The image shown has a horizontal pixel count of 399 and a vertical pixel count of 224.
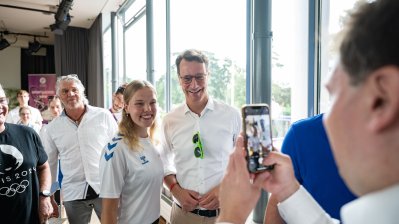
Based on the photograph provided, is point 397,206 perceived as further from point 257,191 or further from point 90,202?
point 90,202

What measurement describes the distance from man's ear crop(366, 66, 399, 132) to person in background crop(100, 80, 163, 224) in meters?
1.32

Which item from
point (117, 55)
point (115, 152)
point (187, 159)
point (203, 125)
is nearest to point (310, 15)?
point (203, 125)

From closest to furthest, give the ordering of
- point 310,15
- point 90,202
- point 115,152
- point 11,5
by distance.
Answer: point 115,152 < point 310,15 < point 90,202 < point 11,5

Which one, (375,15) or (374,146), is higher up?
(375,15)

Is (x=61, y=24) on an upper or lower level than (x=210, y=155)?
upper

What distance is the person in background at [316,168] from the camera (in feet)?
3.31

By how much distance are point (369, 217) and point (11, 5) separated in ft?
25.6

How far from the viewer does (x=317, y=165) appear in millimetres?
1040

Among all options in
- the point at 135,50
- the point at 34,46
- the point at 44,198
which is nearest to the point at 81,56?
the point at 34,46

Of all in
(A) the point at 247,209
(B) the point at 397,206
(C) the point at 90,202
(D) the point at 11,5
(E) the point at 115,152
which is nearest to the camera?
(B) the point at 397,206

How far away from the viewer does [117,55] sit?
269 inches

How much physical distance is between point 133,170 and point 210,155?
0.50 metres

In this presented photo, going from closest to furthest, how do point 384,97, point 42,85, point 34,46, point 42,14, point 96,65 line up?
point 384,97 < point 42,14 < point 96,65 < point 34,46 < point 42,85

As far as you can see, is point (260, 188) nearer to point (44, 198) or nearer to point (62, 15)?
point (44, 198)
